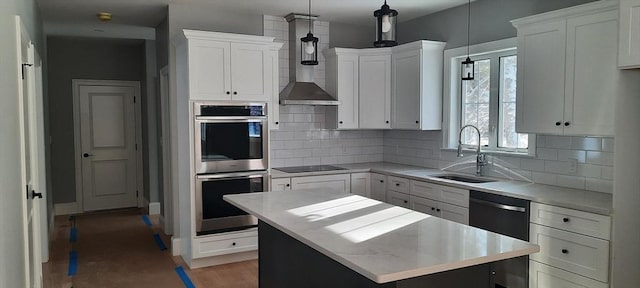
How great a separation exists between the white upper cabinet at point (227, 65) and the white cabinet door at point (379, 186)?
4.90 feet

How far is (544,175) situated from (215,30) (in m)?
3.52

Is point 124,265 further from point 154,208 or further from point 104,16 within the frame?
point 104,16

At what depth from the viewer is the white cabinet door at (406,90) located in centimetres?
512

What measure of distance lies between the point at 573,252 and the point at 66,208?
6986 mm

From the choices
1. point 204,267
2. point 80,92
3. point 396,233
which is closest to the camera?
point 396,233

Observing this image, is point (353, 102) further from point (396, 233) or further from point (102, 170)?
point (102, 170)

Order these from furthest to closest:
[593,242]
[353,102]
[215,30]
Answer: [353,102]
[215,30]
[593,242]

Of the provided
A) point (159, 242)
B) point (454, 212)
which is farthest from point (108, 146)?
point (454, 212)

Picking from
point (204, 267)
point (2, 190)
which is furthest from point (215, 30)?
point (2, 190)

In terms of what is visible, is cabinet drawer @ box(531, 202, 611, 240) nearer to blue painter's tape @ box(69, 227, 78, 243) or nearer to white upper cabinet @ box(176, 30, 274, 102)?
white upper cabinet @ box(176, 30, 274, 102)

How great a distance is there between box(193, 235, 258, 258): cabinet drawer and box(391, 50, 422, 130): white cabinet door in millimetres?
2059

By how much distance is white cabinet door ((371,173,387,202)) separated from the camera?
5188mm

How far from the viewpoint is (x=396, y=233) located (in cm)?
239

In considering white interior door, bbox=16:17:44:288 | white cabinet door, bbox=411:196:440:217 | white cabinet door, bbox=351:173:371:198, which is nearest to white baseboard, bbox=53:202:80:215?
white interior door, bbox=16:17:44:288
